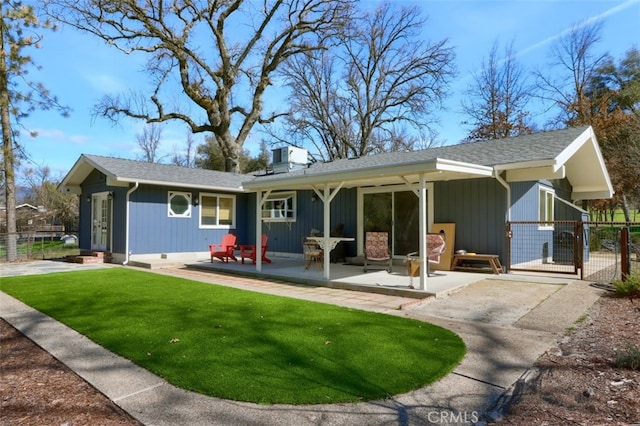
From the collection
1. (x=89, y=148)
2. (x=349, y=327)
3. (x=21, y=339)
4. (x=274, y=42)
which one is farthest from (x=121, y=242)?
(x=89, y=148)

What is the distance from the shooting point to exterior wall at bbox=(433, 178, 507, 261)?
8.54 m

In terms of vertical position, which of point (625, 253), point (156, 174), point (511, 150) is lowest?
point (625, 253)

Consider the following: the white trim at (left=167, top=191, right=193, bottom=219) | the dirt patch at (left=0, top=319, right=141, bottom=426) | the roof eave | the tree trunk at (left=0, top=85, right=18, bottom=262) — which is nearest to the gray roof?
the roof eave

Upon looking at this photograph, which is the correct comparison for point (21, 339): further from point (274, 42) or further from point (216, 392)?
point (274, 42)

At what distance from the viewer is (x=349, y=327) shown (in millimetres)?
4477

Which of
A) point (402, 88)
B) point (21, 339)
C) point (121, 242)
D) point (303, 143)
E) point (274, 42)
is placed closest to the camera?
point (21, 339)

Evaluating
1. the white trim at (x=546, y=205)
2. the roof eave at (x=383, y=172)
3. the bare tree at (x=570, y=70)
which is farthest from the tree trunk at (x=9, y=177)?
the bare tree at (x=570, y=70)

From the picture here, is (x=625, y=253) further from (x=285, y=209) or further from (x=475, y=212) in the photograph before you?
(x=285, y=209)

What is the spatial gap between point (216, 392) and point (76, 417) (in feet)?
2.85

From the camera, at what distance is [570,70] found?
75.2ft

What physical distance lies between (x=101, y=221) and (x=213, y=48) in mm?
12376

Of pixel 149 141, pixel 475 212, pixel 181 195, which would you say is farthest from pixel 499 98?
pixel 149 141

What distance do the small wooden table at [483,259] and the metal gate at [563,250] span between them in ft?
0.90

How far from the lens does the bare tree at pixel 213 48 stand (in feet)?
59.9
